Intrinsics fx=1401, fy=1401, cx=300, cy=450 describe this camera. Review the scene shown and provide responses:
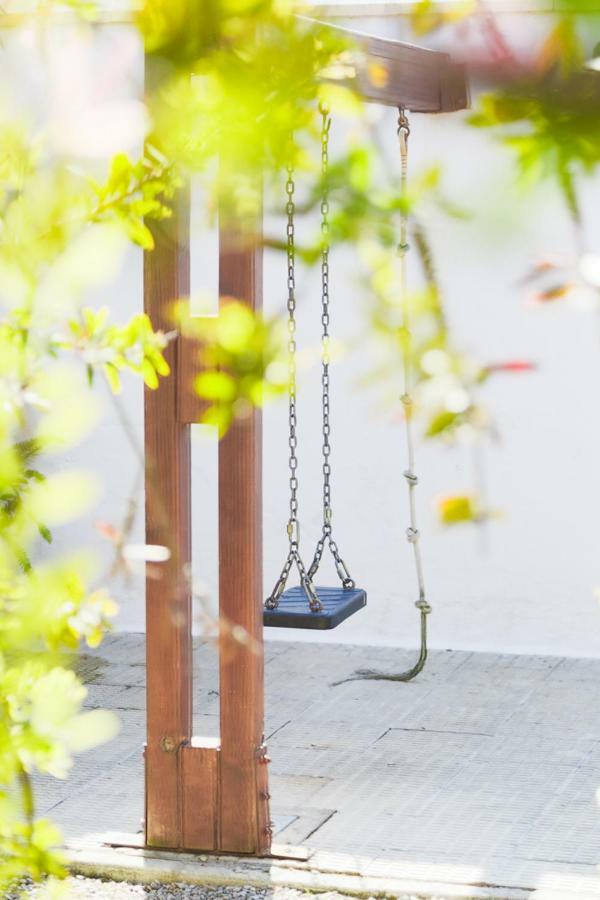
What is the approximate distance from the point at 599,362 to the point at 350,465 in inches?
45.8

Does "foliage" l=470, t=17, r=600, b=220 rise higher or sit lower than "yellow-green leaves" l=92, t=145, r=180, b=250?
lower

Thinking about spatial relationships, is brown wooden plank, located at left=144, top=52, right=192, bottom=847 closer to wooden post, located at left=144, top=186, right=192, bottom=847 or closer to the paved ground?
wooden post, located at left=144, top=186, right=192, bottom=847

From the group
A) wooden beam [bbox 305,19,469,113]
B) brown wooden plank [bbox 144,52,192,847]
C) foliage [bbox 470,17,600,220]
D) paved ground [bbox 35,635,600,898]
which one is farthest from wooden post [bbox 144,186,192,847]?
foliage [bbox 470,17,600,220]

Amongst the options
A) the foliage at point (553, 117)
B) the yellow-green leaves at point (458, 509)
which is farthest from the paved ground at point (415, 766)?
the foliage at point (553, 117)

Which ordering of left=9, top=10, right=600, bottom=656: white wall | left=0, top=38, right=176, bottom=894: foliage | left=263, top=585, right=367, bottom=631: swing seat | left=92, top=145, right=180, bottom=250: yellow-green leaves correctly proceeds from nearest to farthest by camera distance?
left=0, top=38, right=176, bottom=894: foliage → left=92, top=145, right=180, bottom=250: yellow-green leaves → left=263, top=585, right=367, bottom=631: swing seat → left=9, top=10, right=600, bottom=656: white wall

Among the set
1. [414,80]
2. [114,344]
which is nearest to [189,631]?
[414,80]

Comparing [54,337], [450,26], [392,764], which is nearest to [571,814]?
[392,764]

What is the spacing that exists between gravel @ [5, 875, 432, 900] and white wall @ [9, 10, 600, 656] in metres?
2.57

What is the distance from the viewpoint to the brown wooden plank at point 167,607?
11.5 ft

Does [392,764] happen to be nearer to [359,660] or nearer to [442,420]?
[359,660]

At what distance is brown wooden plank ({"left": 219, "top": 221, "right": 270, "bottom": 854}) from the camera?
351cm

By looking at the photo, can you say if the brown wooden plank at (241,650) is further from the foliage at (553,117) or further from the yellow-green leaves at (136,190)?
the foliage at (553,117)

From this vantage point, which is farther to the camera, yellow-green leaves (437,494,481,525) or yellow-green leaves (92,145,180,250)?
yellow-green leaves (92,145,180,250)

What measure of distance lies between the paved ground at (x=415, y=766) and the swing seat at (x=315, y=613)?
1.78 ft
